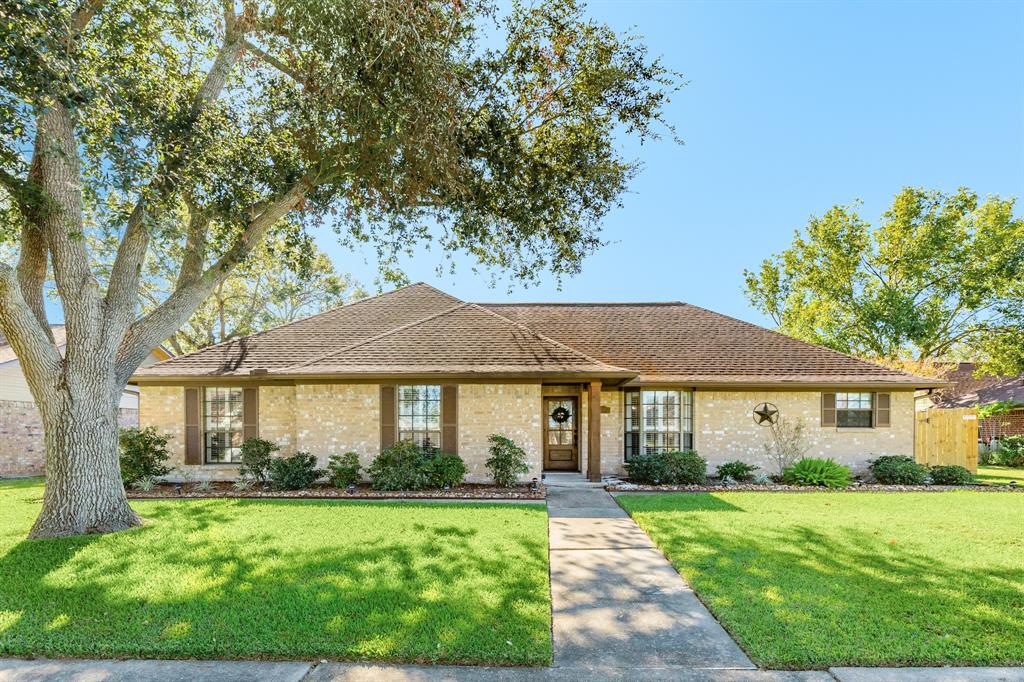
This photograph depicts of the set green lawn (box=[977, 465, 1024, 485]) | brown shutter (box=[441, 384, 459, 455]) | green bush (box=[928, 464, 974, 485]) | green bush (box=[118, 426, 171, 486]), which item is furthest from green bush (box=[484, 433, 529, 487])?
green lawn (box=[977, 465, 1024, 485])

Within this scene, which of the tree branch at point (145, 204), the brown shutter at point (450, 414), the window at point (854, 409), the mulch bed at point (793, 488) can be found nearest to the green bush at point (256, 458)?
the brown shutter at point (450, 414)

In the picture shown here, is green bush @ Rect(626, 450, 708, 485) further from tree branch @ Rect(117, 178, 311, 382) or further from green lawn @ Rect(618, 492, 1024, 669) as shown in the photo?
tree branch @ Rect(117, 178, 311, 382)

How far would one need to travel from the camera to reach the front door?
1351cm

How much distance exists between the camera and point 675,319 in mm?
15852

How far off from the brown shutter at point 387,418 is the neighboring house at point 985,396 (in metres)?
20.1

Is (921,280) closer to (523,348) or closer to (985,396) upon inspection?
(985,396)

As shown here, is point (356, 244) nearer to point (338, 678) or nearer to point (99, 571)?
point (99, 571)

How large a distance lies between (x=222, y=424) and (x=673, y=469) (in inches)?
423

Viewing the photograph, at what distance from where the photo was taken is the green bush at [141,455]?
425 inches

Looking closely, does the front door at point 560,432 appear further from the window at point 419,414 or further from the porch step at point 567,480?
the window at point 419,414

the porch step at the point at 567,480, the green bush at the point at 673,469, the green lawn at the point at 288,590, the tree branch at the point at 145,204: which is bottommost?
the porch step at the point at 567,480

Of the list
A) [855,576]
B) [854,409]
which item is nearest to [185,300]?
[855,576]

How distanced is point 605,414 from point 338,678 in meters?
10.3

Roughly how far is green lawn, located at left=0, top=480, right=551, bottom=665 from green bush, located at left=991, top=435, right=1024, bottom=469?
19.9 m
